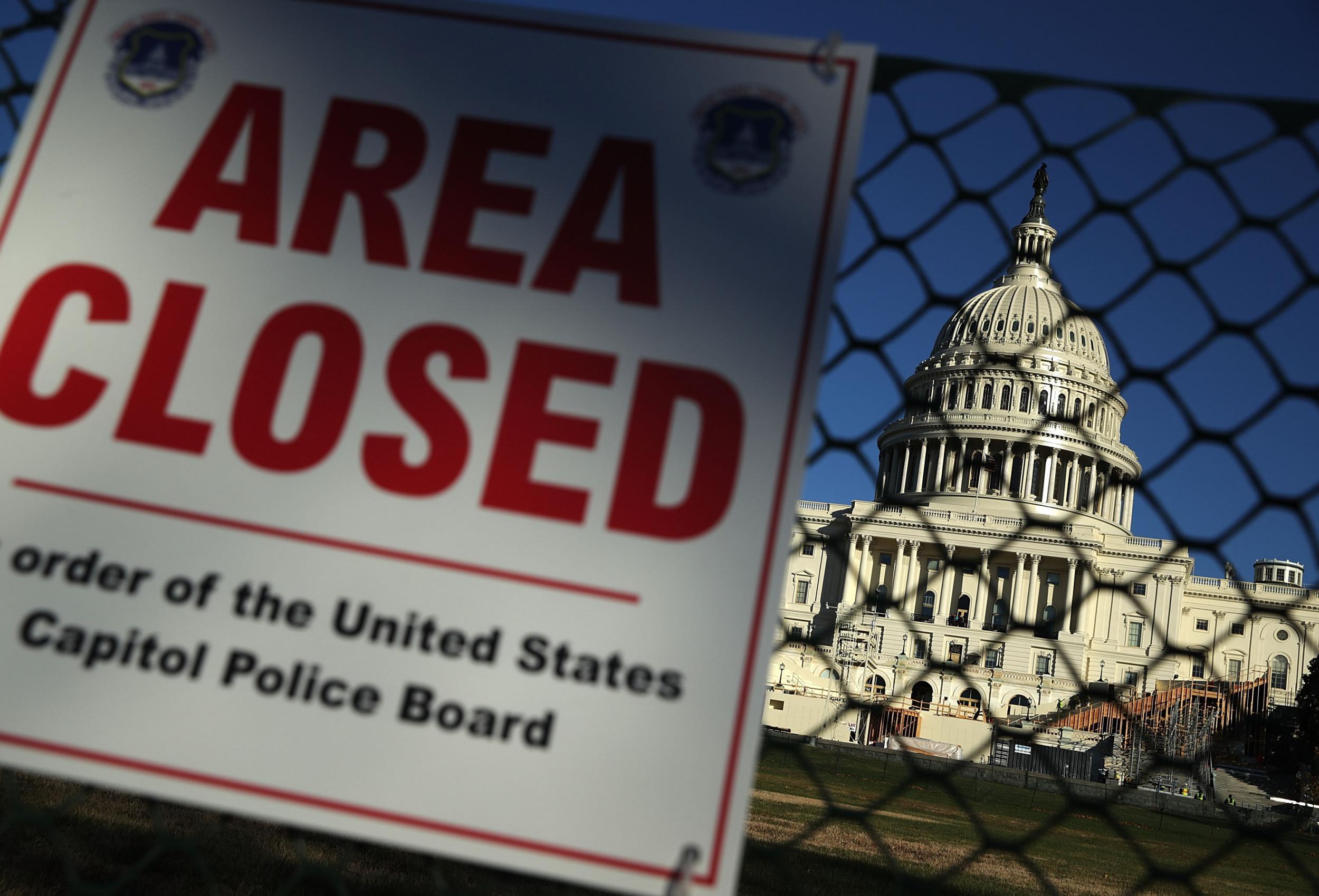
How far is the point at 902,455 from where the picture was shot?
3512cm

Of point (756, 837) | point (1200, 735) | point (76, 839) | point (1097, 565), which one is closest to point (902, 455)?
point (1097, 565)

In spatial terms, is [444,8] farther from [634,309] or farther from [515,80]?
[634,309]

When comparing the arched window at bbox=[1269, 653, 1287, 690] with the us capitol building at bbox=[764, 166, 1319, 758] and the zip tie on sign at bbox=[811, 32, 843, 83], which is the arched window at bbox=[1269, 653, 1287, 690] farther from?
the zip tie on sign at bbox=[811, 32, 843, 83]

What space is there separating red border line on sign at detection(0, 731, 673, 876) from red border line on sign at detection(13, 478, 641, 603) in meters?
0.24

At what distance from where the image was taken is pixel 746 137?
1.11 meters

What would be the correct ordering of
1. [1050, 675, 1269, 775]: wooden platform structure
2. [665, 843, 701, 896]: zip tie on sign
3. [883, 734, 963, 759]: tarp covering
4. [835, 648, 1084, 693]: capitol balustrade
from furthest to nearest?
[835, 648, 1084, 693]: capitol balustrade < [883, 734, 963, 759]: tarp covering < [1050, 675, 1269, 775]: wooden platform structure < [665, 843, 701, 896]: zip tie on sign

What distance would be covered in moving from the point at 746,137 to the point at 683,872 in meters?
0.77

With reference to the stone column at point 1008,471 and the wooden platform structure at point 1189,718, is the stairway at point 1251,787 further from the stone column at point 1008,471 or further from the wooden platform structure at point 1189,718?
the stone column at point 1008,471

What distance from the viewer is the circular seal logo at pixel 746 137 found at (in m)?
1.09

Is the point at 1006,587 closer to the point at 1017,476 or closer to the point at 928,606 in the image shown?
the point at 928,606

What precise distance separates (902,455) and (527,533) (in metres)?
35.2

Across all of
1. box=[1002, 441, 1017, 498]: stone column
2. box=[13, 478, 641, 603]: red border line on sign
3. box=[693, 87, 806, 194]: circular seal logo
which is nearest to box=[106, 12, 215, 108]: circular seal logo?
box=[13, 478, 641, 603]: red border line on sign

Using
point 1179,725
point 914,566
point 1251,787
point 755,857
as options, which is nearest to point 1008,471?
point 755,857

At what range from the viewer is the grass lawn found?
1.19 metres
